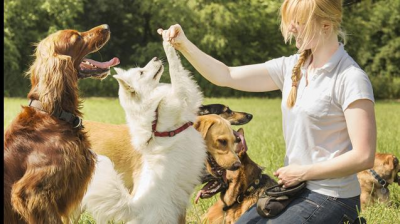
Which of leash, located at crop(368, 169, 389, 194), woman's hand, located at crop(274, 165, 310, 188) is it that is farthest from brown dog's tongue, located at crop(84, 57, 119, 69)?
leash, located at crop(368, 169, 389, 194)

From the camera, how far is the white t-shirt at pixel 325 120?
3014mm

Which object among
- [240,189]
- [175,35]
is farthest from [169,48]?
[240,189]

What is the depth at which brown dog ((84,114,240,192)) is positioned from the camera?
3.85 meters

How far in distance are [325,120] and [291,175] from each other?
339 mm

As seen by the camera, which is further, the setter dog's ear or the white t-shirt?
the setter dog's ear

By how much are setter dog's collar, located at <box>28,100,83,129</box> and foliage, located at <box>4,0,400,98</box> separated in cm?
2121

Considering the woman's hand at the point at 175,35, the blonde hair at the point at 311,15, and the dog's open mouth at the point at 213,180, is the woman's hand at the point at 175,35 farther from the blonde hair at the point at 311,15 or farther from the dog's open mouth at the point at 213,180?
the dog's open mouth at the point at 213,180

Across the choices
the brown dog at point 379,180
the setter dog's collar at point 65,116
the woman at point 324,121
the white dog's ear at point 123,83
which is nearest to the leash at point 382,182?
the brown dog at point 379,180

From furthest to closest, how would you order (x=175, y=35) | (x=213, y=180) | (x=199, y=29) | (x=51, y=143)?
(x=199, y=29) < (x=213, y=180) < (x=175, y=35) < (x=51, y=143)

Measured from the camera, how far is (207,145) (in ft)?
12.8

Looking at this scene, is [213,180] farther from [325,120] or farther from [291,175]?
[325,120]

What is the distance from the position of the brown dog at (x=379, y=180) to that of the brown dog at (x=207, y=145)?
153cm

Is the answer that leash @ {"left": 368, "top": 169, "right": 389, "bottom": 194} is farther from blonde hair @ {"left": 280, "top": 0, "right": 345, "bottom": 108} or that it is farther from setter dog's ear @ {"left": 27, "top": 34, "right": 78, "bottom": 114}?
setter dog's ear @ {"left": 27, "top": 34, "right": 78, "bottom": 114}

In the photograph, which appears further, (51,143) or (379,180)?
(379,180)
